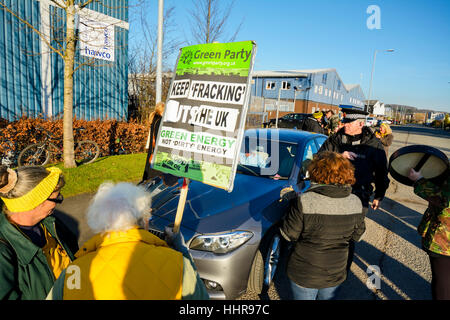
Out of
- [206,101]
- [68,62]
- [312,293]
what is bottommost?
[312,293]

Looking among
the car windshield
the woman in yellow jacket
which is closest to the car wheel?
the car windshield

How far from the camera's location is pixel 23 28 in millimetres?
8625

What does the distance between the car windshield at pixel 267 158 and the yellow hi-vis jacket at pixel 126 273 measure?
103 inches

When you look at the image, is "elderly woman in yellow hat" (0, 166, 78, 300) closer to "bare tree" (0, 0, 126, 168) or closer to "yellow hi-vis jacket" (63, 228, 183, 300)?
"yellow hi-vis jacket" (63, 228, 183, 300)

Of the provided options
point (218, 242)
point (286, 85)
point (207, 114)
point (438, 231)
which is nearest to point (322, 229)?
point (438, 231)

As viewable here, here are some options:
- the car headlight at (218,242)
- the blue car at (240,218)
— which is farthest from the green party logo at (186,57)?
the car headlight at (218,242)

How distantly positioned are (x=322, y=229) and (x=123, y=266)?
4.97 ft

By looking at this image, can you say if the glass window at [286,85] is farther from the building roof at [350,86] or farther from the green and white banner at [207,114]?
the green and white banner at [207,114]

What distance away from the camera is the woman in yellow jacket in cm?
110

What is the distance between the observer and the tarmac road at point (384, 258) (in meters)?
3.12

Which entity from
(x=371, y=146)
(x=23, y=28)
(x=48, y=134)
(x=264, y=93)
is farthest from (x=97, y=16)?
(x=264, y=93)

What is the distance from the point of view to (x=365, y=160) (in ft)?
11.5

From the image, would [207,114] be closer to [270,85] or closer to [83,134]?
[83,134]

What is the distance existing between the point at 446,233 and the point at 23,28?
1121 cm
